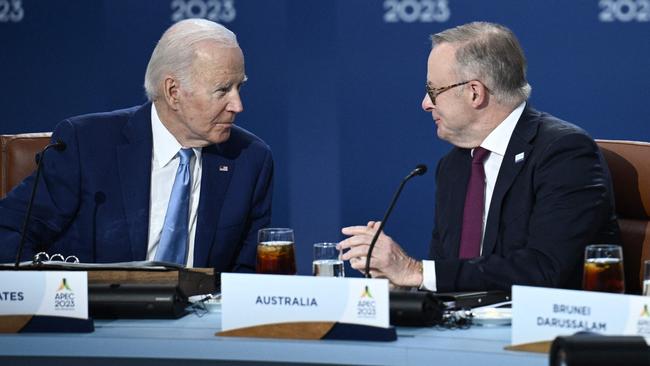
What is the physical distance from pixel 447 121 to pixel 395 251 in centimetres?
57

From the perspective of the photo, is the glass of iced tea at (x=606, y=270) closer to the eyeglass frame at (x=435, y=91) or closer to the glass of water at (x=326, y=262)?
the glass of water at (x=326, y=262)

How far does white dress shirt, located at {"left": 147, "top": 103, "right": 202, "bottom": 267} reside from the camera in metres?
3.35

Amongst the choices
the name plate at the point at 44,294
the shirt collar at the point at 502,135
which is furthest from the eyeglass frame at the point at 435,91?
the name plate at the point at 44,294

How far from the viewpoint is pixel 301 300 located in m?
2.30

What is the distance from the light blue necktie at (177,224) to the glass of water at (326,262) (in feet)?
2.73

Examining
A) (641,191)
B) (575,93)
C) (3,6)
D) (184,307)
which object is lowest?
(184,307)

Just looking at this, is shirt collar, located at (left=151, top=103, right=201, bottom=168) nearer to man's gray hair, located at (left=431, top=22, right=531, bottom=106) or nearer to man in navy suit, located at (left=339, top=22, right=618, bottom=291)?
man in navy suit, located at (left=339, top=22, right=618, bottom=291)

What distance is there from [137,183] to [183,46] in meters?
0.42

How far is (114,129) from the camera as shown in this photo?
3.44m

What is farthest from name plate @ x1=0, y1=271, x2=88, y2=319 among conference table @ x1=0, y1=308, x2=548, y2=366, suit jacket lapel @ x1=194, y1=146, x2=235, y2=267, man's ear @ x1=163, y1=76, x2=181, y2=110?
man's ear @ x1=163, y1=76, x2=181, y2=110

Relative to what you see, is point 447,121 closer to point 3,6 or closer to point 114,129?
point 114,129

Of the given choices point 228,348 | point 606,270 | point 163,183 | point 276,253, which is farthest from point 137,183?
point 606,270

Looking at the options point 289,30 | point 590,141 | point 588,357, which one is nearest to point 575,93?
point 289,30

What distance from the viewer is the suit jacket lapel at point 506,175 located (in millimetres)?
3070
